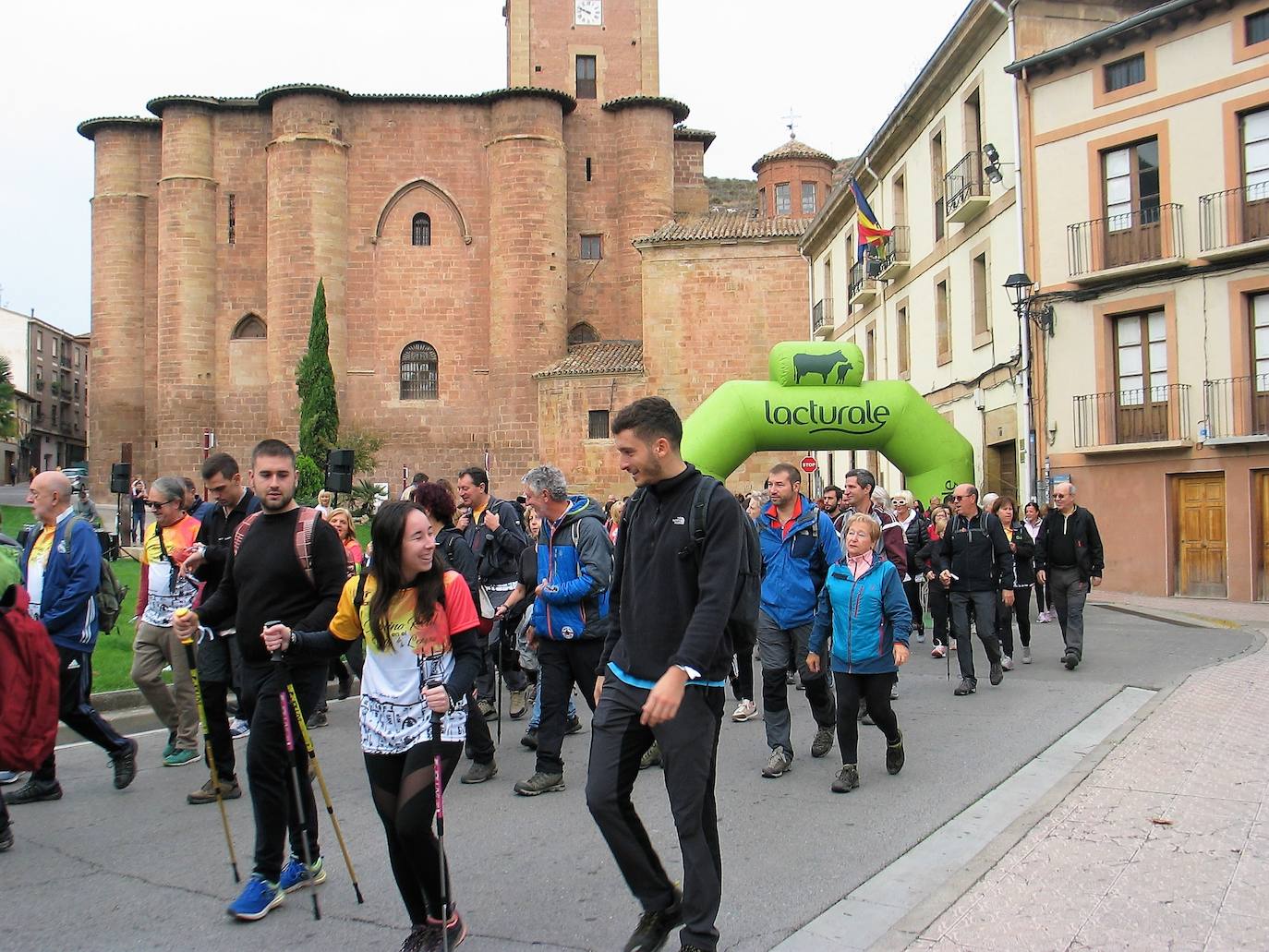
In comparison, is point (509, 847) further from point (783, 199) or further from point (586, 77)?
point (586, 77)

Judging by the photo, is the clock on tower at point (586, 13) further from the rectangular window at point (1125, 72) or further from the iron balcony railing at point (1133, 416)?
the iron balcony railing at point (1133, 416)

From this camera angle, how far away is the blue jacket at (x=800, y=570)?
24.4 feet

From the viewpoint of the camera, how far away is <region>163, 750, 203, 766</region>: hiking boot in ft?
24.5

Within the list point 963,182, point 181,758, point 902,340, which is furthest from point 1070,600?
point 902,340

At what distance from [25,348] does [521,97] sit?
5568 cm

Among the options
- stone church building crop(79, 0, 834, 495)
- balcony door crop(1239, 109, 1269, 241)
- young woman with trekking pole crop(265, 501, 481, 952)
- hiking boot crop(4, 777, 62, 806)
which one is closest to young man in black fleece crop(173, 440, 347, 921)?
young woman with trekking pole crop(265, 501, 481, 952)

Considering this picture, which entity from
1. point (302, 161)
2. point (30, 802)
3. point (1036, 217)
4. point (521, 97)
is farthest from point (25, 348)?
point (30, 802)

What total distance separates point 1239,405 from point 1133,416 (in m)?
1.75

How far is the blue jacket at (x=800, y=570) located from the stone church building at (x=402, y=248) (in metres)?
33.8

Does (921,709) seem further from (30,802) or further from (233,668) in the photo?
(30,802)

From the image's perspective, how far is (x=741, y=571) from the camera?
400 centimetres

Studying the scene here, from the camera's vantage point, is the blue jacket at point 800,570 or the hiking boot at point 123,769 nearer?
the hiking boot at point 123,769

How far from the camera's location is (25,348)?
82812 millimetres

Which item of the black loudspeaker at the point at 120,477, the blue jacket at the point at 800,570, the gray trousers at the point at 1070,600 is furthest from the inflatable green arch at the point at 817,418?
the black loudspeaker at the point at 120,477
